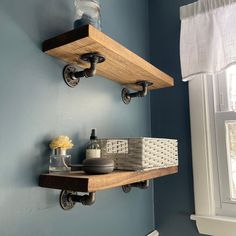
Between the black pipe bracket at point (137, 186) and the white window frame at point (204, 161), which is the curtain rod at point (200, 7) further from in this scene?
the black pipe bracket at point (137, 186)

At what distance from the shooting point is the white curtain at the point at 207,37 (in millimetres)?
1043

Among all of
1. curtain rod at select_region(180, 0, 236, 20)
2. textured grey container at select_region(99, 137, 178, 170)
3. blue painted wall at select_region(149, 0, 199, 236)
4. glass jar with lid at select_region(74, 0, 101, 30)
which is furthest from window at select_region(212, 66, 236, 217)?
glass jar with lid at select_region(74, 0, 101, 30)

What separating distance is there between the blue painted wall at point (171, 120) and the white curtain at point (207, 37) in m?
0.13

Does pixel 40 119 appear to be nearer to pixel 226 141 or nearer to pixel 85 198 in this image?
pixel 85 198

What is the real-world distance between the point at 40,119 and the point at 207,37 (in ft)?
2.79

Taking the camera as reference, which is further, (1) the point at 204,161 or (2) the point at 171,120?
(2) the point at 171,120

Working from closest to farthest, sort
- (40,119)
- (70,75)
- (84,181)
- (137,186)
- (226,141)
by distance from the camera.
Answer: (84,181) → (40,119) → (70,75) → (137,186) → (226,141)

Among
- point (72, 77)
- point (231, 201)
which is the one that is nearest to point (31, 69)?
point (72, 77)

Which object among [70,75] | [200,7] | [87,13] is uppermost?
[200,7]

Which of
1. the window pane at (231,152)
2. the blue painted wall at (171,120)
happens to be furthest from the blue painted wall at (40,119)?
the window pane at (231,152)

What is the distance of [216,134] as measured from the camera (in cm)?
115

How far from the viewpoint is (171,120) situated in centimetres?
126

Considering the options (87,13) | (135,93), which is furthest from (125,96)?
(87,13)

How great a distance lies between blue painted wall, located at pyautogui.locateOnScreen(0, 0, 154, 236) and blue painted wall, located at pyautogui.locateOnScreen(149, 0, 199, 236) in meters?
0.29
